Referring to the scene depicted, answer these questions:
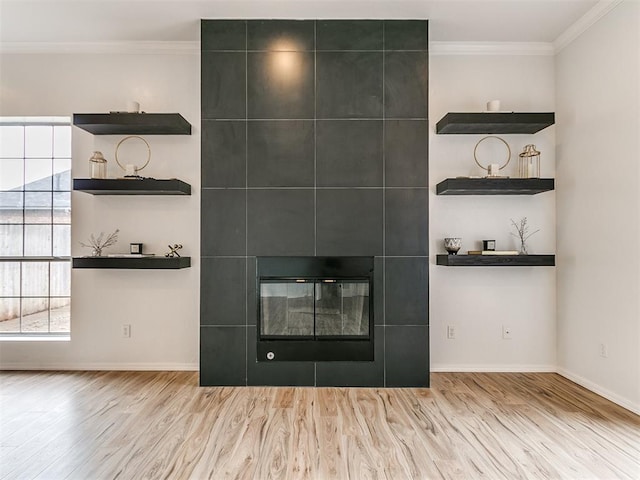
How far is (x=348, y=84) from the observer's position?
11.6 ft

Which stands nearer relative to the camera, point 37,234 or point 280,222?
point 280,222

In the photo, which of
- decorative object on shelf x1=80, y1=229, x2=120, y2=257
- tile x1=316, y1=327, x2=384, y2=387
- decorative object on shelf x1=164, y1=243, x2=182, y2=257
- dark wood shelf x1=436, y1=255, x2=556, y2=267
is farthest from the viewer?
decorative object on shelf x1=80, y1=229, x2=120, y2=257

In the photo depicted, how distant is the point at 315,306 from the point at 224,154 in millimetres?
1441

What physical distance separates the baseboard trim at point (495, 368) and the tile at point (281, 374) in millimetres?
1190

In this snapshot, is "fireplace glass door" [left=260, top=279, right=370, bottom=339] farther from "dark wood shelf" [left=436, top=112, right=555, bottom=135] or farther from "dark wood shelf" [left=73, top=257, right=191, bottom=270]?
"dark wood shelf" [left=436, top=112, right=555, bottom=135]

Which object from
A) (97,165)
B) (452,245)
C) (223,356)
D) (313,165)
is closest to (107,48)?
(97,165)

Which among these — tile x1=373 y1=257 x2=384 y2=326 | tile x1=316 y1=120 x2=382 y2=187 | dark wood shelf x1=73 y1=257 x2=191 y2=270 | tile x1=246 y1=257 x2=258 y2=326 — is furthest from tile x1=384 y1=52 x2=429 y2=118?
dark wood shelf x1=73 y1=257 x2=191 y2=270

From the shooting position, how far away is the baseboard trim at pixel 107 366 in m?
3.90

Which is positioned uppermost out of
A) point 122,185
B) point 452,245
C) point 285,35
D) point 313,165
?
point 285,35

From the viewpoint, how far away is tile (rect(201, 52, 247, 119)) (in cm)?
354

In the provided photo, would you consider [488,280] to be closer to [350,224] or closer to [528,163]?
[528,163]

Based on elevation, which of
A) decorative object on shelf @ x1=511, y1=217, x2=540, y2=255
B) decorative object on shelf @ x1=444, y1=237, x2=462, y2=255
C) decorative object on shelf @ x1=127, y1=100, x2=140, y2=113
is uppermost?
decorative object on shelf @ x1=127, y1=100, x2=140, y2=113

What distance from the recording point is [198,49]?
12.9ft

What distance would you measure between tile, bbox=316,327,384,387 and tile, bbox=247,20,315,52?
2.56 meters
